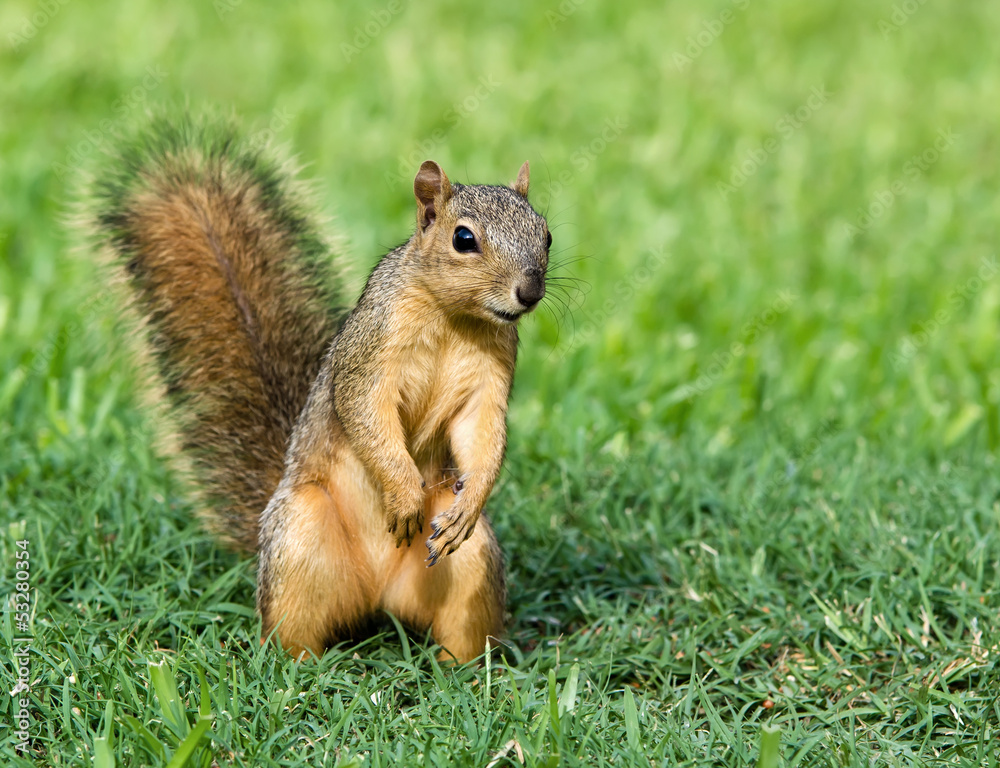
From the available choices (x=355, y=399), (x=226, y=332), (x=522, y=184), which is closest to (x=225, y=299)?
(x=226, y=332)

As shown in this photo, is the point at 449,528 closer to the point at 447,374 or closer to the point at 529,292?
the point at 447,374

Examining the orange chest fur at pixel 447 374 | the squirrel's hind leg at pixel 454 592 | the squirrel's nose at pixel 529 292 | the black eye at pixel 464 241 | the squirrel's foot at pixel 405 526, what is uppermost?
the black eye at pixel 464 241

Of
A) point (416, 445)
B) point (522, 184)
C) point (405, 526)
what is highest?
point (522, 184)

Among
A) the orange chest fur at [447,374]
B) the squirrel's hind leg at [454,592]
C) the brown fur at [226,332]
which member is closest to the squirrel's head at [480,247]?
the orange chest fur at [447,374]

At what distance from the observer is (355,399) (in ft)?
7.78

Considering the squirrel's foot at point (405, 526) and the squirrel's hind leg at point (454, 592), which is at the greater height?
the squirrel's foot at point (405, 526)

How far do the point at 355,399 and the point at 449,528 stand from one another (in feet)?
1.06

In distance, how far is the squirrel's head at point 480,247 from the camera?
221cm

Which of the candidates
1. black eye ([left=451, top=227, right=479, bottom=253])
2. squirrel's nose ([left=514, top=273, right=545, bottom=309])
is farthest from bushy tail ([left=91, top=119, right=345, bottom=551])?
squirrel's nose ([left=514, top=273, right=545, bottom=309])

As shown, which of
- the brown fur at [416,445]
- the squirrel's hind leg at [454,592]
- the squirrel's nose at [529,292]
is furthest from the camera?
the squirrel's hind leg at [454,592]

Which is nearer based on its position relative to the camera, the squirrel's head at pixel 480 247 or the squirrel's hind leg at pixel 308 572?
the squirrel's head at pixel 480 247

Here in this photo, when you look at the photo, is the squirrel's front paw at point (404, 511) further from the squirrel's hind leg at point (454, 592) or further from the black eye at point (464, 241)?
the black eye at point (464, 241)

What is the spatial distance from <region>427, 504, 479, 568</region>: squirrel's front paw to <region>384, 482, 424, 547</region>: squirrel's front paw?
5 centimetres

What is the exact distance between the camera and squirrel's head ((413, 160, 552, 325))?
7.25ft
